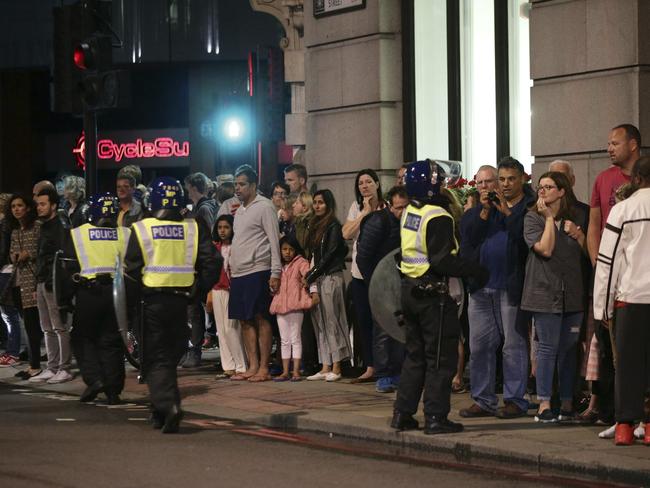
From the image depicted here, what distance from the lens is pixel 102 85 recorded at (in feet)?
50.3

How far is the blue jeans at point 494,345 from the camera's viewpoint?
11.4m

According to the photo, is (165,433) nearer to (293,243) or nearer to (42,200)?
(293,243)

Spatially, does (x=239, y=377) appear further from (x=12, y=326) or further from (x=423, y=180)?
(x=423, y=180)

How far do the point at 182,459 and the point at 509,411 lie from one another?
2.76 m

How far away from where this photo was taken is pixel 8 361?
1731 centimetres

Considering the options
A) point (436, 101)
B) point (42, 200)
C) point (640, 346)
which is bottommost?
point (640, 346)

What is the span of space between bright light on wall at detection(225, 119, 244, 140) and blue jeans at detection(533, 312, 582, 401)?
22.8 metres

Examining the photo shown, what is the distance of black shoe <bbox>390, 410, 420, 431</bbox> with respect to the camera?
1077 cm

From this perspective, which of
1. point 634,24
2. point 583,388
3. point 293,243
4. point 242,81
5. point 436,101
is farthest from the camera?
point 242,81

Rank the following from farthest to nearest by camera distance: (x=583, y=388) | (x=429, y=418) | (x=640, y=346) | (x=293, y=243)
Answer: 1. (x=293, y=243)
2. (x=583, y=388)
3. (x=429, y=418)
4. (x=640, y=346)

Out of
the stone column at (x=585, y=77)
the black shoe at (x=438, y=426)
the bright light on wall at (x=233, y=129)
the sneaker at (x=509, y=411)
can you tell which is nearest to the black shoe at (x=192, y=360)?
the stone column at (x=585, y=77)

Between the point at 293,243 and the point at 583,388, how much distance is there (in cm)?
405

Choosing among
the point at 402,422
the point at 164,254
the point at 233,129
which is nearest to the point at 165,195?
the point at 164,254

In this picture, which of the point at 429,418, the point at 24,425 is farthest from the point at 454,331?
the point at 24,425
